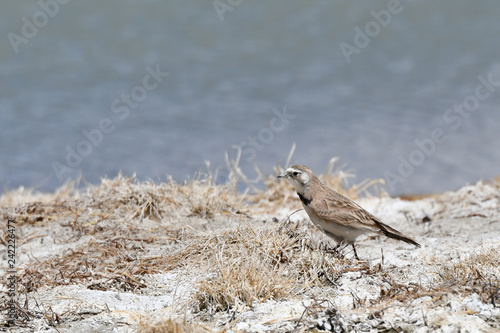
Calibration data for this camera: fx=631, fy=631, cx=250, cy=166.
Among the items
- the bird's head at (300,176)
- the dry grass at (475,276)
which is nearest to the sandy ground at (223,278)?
the dry grass at (475,276)

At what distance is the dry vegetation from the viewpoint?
3775mm

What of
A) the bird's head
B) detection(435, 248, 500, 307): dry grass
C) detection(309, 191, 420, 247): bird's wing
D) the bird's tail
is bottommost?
detection(435, 248, 500, 307): dry grass

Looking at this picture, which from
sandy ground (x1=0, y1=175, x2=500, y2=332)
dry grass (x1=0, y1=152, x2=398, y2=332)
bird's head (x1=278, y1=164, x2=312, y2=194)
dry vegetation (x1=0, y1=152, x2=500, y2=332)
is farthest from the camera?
bird's head (x1=278, y1=164, x2=312, y2=194)

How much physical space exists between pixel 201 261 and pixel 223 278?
742mm

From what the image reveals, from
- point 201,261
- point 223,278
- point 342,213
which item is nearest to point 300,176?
point 342,213

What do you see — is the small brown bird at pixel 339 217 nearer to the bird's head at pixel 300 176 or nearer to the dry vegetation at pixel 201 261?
the bird's head at pixel 300 176

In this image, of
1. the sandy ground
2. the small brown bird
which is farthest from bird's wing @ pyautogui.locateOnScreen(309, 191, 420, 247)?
the sandy ground

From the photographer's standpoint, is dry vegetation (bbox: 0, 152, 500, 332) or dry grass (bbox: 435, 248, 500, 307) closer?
dry grass (bbox: 435, 248, 500, 307)

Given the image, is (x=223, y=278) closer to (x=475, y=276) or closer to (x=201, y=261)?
(x=201, y=261)

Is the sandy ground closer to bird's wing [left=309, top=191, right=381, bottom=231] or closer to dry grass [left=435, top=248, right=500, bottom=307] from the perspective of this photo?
dry grass [left=435, top=248, right=500, bottom=307]

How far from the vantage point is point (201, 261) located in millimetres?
4672

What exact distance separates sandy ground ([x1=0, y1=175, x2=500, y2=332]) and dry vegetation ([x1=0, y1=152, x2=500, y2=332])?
0.5 inches

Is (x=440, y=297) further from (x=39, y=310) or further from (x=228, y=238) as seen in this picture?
(x=39, y=310)

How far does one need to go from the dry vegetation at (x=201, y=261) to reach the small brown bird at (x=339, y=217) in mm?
177
